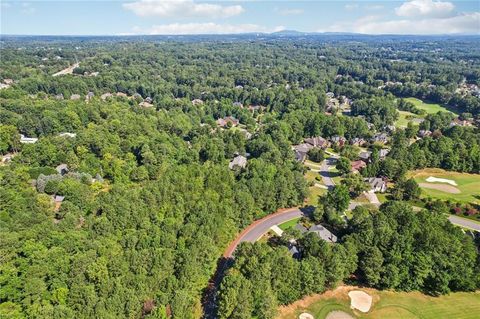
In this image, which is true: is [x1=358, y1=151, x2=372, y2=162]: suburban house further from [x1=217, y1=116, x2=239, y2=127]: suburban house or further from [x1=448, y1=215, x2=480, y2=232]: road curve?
[x1=217, y1=116, x2=239, y2=127]: suburban house

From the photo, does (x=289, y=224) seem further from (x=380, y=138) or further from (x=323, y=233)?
(x=380, y=138)

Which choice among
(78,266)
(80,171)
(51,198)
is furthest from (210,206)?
(80,171)

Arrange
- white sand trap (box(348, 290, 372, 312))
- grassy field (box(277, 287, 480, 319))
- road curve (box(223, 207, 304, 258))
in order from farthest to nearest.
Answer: road curve (box(223, 207, 304, 258)), white sand trap (box(348, 290, 372, 312)), grassy field (box(277, 287, 480, 319))

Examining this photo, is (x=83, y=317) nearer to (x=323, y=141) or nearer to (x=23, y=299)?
(x=23, y=299)

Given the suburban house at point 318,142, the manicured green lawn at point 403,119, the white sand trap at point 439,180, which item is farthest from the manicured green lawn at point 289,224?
the manicured green lawn at point 403,119

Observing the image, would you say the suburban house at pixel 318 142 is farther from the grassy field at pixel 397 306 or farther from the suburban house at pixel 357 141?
the grassy field at pixel 397 306

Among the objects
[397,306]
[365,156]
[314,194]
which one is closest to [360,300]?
[397,306]

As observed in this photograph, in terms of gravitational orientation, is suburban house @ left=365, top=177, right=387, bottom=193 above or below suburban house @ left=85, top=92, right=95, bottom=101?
below

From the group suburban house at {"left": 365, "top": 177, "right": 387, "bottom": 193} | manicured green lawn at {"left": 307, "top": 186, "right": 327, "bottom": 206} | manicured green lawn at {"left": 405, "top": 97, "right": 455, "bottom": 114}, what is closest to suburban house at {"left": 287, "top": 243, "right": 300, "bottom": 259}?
manicured green lawn at {"left": 307, "top": 186, "right": 327, "bottom": 206}
